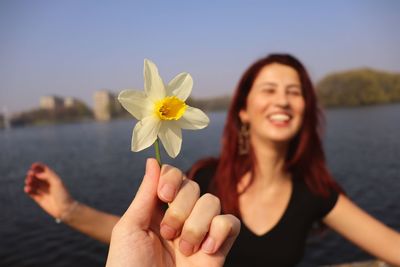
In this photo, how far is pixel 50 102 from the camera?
120 m

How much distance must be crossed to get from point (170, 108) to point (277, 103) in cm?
194

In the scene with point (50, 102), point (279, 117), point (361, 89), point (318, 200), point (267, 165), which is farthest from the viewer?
point (50, 102)

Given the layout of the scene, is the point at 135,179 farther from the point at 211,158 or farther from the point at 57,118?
the point at 57,118

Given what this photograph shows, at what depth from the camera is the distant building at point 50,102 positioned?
11975cm

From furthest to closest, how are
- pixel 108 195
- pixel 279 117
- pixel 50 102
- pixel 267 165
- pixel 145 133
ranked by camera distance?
pixel 50 102
pixel 108 195
pixel 267 165
pixel 279 117
pixel 145 133

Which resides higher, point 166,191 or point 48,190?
point 166,191

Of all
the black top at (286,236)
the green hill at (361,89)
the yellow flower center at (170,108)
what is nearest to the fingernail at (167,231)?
the yellow flower center at (170,108)

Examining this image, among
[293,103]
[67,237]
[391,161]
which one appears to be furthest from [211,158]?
[391,161]

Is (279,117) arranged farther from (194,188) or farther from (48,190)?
(48,190)

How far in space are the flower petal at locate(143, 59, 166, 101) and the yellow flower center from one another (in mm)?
23

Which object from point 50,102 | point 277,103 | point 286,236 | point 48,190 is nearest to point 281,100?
point 277,103

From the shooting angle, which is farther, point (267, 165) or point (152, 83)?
point (267, 165)

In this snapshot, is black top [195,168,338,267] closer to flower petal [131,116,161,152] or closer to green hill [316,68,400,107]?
flower petal [131,116,161,152]

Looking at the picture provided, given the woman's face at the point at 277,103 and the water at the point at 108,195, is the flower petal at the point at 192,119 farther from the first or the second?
the water at the point at 108,195
